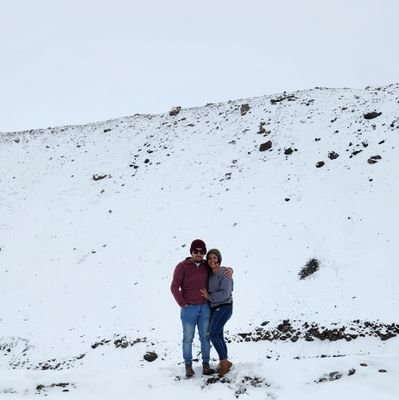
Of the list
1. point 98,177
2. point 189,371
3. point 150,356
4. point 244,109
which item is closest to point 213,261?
point 189,371

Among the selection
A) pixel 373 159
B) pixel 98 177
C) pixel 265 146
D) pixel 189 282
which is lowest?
pixel 189 282

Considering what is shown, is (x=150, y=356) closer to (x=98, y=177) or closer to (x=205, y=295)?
(x=205, y=295)

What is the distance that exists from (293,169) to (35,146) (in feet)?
74.8

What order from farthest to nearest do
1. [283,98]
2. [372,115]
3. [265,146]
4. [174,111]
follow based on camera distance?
[174,111] → [283,98] → [265,146] → [372,115]

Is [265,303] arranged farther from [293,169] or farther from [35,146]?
[35,146]

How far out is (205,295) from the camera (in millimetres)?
7984

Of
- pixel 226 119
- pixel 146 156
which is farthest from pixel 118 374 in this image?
pixel 226 119

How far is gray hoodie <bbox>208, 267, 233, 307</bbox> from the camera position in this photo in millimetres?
7977

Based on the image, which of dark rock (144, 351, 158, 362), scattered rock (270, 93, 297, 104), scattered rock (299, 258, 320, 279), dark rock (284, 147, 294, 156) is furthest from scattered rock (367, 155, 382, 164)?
dark rock (144, 351, 158, 362)

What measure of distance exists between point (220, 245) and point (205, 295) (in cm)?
1252

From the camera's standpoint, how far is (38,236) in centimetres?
2431

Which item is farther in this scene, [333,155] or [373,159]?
[333,155]

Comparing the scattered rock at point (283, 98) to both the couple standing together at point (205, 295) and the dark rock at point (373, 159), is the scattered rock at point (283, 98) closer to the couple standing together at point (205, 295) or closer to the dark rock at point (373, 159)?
the dark rock at point (373, 159)

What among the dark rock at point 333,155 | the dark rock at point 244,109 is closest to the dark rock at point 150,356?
the dark rock at point 333,155
